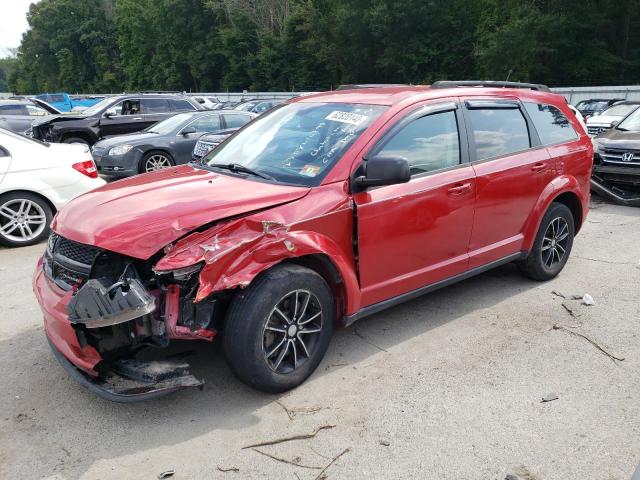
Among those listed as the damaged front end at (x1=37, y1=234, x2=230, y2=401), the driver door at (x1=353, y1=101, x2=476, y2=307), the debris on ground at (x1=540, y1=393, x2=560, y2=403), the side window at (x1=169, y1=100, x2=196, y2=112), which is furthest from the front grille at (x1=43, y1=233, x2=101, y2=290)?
the side window at (x1=169, y1=100, x2=196, y2=112)

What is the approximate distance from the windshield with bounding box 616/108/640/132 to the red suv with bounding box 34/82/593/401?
19.5 feet

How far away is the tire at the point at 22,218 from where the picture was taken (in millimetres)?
6605

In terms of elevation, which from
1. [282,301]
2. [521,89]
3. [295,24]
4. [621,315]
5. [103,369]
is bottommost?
[621,315]

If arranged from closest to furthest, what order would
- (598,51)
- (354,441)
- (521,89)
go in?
(354,441)
(521,89)
(598,51)

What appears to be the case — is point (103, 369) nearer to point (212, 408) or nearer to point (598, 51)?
point (212, 408)

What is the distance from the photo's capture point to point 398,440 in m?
2.95

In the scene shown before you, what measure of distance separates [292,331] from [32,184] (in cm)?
490

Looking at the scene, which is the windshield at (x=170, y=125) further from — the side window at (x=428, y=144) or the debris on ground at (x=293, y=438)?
the debris on ground at (x=293, y=438)

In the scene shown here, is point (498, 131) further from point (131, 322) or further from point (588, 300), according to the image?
point (131, 322)

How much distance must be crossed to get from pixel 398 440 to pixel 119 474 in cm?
145

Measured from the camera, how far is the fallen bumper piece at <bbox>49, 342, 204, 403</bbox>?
2906mm

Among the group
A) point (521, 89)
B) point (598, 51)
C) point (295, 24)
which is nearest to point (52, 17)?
point (295, 24)

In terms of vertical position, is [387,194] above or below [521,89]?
below

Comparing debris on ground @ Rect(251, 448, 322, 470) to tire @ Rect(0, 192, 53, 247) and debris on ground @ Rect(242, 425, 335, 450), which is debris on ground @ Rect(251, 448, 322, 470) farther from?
tire @ Rect(0, 192, 53, 247)
